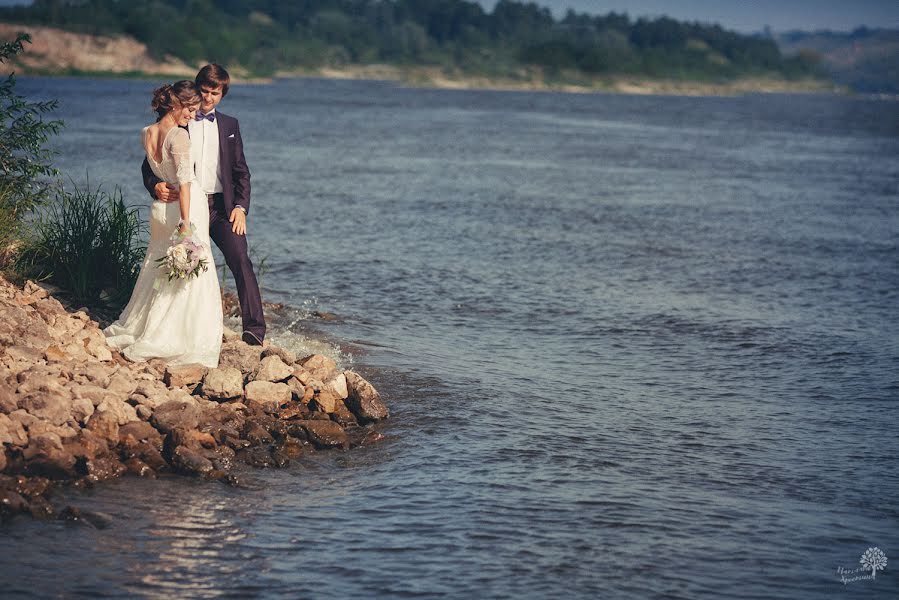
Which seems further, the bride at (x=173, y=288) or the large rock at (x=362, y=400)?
the large rock at (x=362, y=400)

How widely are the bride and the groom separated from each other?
145 mm

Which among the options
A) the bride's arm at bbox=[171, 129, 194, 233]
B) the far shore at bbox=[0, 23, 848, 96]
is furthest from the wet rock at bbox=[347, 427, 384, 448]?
the far shore at bbox=[0, 23, 848, 96]

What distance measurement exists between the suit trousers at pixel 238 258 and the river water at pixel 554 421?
1.56 metres

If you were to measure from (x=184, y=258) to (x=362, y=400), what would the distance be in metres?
1.95

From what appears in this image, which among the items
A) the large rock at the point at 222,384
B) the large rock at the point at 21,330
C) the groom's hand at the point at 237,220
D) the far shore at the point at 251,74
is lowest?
the large rock at the point at 222,384

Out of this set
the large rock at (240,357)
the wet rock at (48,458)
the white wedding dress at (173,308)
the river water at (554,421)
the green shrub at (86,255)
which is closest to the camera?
the river water at (554,421)

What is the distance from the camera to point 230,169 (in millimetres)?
10242

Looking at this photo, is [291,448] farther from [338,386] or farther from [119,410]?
[119,410]

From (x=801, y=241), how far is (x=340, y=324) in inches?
503

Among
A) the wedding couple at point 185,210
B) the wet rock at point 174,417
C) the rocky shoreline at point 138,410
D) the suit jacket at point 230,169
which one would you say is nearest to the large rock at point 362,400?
the rocky shoreline at point 138,410

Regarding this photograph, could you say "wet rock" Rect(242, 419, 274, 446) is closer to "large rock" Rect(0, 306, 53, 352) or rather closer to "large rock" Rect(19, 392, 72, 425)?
"large rock" Rect(19, 392, 72, 425)

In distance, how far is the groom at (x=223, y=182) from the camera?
9.91 metres

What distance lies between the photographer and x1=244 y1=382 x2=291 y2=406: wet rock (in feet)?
31.6

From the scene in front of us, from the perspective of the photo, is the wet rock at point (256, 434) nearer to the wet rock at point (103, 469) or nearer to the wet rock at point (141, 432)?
the wet rock at point (141, 432)
